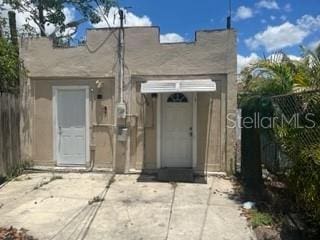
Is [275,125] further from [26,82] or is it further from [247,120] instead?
[26,82]

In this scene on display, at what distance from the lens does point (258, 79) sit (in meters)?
9.72

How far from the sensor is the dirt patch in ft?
19.8

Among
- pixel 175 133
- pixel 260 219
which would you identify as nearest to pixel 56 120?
pixel 175 133

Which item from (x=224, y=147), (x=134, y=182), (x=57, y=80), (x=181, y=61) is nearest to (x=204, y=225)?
(x=134, y=182)

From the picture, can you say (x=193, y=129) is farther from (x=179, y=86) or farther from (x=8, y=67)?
(x=8, y=67)

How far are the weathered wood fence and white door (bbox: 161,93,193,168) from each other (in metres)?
4.31

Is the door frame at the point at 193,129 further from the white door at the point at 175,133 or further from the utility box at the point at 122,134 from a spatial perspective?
the utility box at the point at 122,134

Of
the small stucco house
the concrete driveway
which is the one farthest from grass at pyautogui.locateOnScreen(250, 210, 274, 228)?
the small stucco house

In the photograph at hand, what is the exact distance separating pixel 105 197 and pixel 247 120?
4.00m

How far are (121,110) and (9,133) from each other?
3267 millimetres

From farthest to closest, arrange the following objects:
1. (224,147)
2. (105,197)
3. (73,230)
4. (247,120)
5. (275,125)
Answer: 1. (224,147)
2. (247,120)
3. (105,197)
4. (275,125)
5. (73,230)

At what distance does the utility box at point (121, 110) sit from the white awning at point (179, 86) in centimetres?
91

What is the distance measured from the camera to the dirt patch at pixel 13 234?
19.8 ft

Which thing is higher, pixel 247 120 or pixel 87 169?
pixel 247 120
